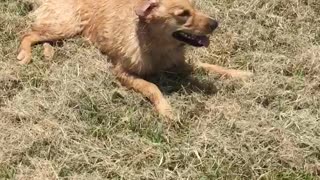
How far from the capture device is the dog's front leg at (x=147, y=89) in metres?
5.28

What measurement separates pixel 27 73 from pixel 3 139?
3.51 ft

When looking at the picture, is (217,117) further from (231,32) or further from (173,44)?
(231,32)

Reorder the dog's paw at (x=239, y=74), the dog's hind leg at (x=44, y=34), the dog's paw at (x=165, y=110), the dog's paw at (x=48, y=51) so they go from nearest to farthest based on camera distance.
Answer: the dog's paw at (x=165, y=110) < the dog's paw at (x=239, y=74) < the dog's paw at (x=48, y=51) < the dog's hind leg at (x=44, y=34)

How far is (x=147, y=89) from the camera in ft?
18.2

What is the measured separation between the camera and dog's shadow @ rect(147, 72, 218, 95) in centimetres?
566

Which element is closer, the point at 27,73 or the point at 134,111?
the point at 134,111

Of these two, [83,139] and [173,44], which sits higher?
[173,44]

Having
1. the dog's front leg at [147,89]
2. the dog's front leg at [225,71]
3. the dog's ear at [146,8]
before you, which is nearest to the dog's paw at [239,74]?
the dog's front leg at [225,71]

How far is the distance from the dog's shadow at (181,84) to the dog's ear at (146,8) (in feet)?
2.49

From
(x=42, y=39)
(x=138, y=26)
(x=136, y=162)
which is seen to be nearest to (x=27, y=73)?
(x=42, y=39)

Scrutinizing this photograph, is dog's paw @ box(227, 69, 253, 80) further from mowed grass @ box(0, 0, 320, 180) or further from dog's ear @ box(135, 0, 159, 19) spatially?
dog's ear @ box(135, 0, 159, 19)

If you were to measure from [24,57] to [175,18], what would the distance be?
1718mm

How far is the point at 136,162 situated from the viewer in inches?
185

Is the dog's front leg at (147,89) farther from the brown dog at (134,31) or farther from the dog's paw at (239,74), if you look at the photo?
the dog's paw at (239,74)
